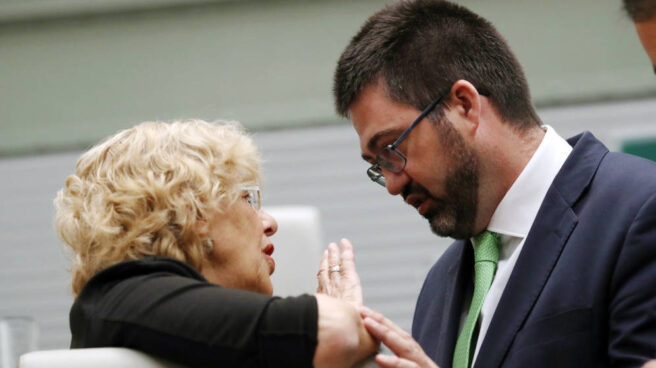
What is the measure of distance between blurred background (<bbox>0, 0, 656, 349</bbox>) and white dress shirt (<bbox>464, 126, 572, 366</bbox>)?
12.7 feet

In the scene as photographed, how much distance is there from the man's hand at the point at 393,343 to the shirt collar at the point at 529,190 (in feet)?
1.56

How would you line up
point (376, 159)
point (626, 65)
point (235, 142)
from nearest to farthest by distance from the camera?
point (235, 142)
point (376, 159)
point (626, 65)

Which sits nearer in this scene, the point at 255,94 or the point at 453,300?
the point at 453,300

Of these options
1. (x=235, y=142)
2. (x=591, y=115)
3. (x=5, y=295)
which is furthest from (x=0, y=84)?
(x=235, y=142)

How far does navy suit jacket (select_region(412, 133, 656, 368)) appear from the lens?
77.3 inches

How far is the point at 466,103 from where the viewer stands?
2.37m

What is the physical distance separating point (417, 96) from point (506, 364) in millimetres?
704

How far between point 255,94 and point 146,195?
14.0 feet

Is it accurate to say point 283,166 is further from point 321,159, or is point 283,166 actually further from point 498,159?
point 498,159

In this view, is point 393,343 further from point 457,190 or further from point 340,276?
point 457,190

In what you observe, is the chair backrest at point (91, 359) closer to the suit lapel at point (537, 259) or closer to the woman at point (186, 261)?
the woman at point (186, 261)

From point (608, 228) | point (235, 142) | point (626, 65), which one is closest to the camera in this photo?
point (608, 228)

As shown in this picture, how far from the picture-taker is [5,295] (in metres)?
6.39

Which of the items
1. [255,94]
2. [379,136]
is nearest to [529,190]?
[379,136]
